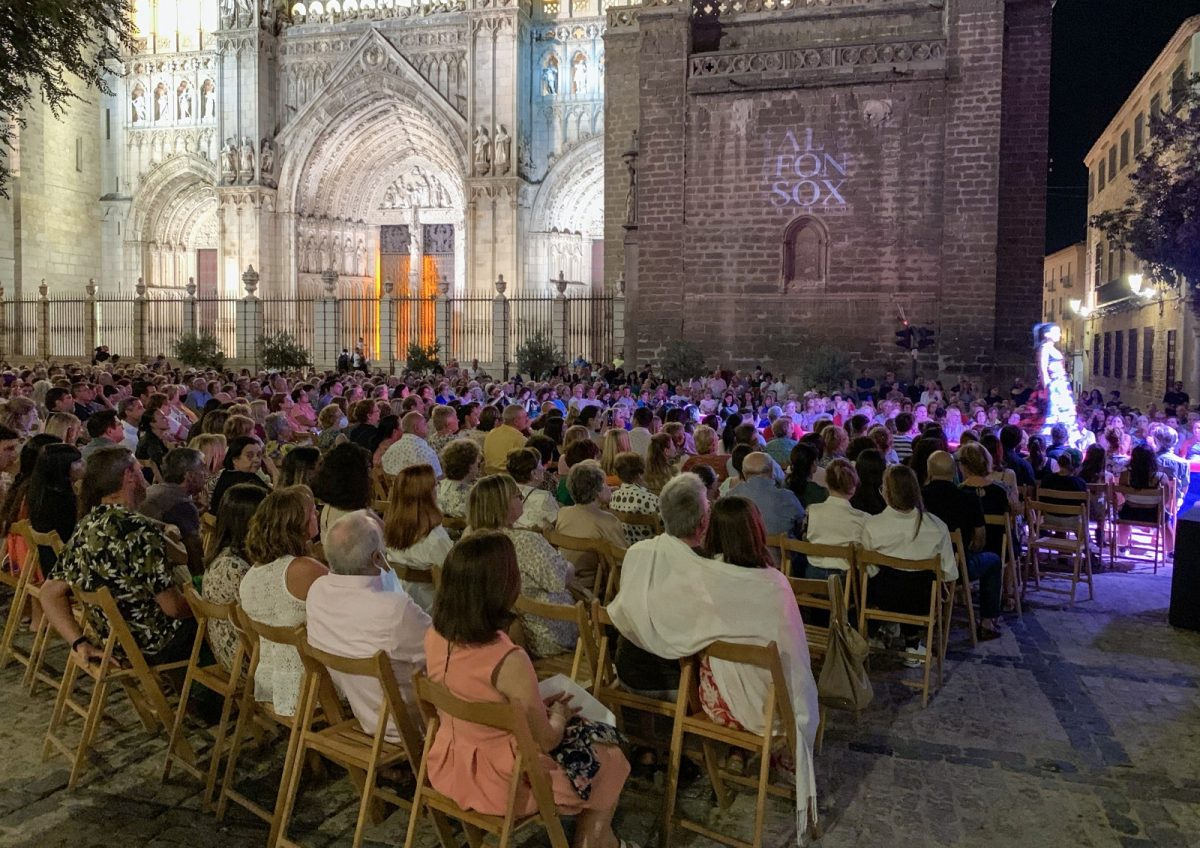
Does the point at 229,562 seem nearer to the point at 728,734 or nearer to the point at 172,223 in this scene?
the point at 728,734

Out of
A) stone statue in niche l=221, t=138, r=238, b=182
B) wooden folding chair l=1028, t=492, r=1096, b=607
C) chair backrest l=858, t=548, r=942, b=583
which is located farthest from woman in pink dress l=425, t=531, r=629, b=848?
stone statue in niche l=221, t=138, r=238, b=182

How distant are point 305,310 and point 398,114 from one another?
259 inches

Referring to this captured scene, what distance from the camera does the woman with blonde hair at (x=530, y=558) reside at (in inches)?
166

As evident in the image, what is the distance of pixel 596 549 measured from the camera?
496 centimetres

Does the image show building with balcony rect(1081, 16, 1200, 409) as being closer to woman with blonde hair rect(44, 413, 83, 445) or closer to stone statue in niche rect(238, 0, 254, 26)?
woman with blonde hair rect(44, 413, 83, 445)

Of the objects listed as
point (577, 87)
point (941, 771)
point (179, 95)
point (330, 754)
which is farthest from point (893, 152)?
point (179, 95)

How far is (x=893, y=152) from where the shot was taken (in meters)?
19.1

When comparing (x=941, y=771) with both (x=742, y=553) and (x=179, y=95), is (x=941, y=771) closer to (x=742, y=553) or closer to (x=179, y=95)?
(x=742, y=553)

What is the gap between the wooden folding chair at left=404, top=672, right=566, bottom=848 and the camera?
283 centimetres

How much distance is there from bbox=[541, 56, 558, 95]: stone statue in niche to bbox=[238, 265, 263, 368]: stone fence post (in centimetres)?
954

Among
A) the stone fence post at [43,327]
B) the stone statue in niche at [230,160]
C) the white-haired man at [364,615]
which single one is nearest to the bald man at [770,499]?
the white-haired man at [364,615]

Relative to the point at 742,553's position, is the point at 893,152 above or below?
above

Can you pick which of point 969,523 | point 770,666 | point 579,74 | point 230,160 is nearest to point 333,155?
point 230,160

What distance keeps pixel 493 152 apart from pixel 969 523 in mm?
23143
